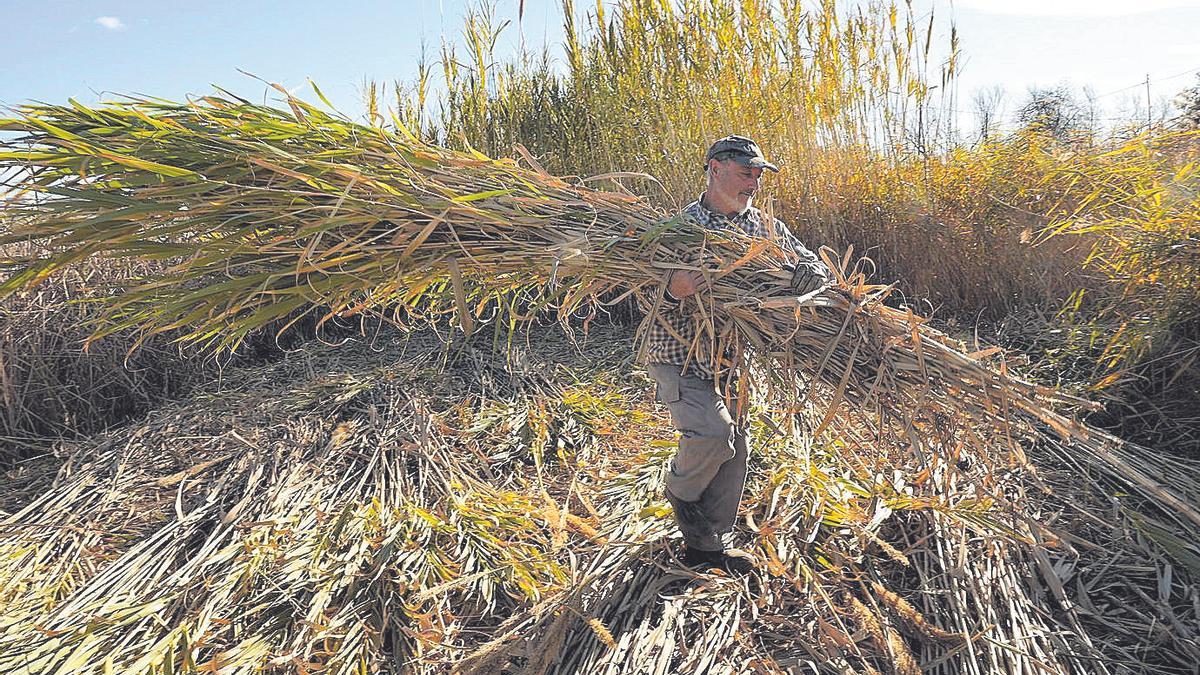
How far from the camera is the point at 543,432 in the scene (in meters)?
2.98

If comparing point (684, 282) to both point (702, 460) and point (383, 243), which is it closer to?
point (702, 460)

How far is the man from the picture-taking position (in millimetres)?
1951

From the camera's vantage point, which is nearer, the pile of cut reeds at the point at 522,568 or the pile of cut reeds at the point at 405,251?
the pile of cut reeds at the point at 405,251

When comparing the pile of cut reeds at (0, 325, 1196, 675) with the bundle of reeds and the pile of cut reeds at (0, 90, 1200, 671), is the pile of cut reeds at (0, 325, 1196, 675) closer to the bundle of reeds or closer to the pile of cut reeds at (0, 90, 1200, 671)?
→ the pile of cut reeds at (0, 90, 1200, 671)

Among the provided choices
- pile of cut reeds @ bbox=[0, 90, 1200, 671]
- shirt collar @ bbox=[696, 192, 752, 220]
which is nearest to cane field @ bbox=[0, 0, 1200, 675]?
pile of cut reeds @ bbox=[0, 90, 1200, 671]

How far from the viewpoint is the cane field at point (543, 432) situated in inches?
59.6

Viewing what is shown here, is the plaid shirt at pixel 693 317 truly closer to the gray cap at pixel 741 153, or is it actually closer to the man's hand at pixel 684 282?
the man's hand at pixel 684 282

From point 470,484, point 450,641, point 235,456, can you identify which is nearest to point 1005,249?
point 470,484

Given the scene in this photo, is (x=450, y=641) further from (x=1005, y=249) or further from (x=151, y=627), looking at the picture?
(x=1005, y=249)

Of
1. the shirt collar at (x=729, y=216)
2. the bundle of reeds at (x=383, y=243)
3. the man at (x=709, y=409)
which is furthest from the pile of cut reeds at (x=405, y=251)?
the shirt collar at (x=729, y=216)

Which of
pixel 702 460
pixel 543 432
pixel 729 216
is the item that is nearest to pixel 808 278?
pixel 729 216

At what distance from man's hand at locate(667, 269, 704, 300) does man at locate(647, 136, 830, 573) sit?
171 millimetres

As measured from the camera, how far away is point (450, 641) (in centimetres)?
184

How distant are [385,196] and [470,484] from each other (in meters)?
1.33
